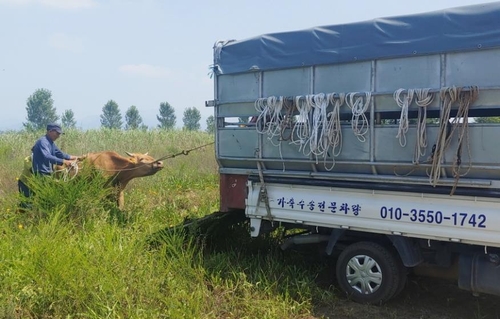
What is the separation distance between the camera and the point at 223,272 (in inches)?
210

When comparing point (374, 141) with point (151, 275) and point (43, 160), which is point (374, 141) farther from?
point (43, 160)

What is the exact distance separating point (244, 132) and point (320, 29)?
1403 millimetres

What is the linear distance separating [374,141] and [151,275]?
2.49 metres

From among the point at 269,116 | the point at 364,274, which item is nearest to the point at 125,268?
the point at 269,116

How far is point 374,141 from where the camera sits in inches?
185

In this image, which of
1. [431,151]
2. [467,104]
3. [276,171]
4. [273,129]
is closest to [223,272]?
[276,171]

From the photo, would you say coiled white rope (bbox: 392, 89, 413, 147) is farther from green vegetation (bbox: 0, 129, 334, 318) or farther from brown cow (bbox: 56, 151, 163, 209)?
brown cow (bbox: 56, 151, 163, 209)

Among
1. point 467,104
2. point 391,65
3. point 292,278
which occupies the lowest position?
point 292,278

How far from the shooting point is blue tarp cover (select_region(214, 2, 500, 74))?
165 inches

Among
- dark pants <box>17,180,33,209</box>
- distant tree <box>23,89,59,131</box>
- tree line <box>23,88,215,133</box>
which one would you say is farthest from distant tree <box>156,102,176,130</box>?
dark pants <box>17,180,33,209</box>

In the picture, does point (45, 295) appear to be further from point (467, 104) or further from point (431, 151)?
point (467, 104)

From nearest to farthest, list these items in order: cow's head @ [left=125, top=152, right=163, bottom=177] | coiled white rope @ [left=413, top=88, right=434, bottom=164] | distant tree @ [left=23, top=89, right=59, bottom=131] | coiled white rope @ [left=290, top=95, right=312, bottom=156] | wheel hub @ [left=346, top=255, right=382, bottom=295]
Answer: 1. coiled white rope @ [left=413, top=88, right=434, bottom=164]
2. wheel hub @ [left=346, top=255, right=382, bottom=295]
3. coiled white rope @ [left=290, top=95, right=312, bottom=156]
4. cow's head @ [left=125, top=152, right=163, bottom=177]
5. distant tree @ [left=23, top=89, right=59, bottom=131]

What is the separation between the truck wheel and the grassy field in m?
0.14

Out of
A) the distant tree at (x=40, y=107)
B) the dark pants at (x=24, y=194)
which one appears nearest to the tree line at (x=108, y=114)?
the distant tree at (x=40, y=107)
